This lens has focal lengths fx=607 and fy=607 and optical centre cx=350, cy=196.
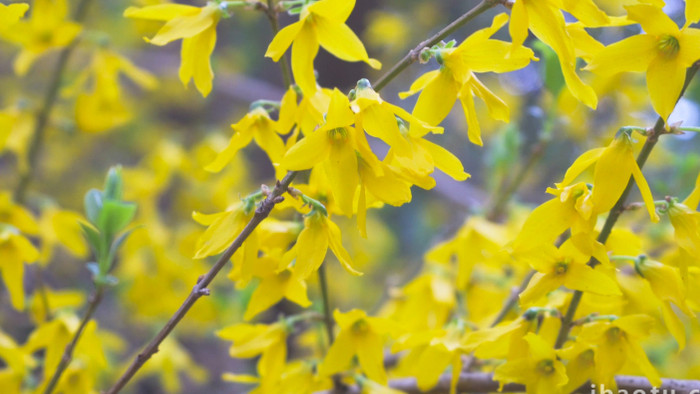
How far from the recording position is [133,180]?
6.48 ft

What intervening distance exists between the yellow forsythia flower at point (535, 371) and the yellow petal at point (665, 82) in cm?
34

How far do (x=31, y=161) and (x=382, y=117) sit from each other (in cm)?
111

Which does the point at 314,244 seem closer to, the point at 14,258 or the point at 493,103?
the point at 493,103

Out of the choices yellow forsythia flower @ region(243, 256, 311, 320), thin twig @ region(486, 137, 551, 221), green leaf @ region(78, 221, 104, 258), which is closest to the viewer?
yellow forsythia flower @ region(243, 256, 311, 320)

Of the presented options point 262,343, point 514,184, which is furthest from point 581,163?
point 514,184

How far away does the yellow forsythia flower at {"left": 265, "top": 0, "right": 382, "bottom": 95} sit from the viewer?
2.41 feet

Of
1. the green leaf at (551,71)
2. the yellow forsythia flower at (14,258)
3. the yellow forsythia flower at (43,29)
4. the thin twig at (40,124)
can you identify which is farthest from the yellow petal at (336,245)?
the thin twig at (40,124)

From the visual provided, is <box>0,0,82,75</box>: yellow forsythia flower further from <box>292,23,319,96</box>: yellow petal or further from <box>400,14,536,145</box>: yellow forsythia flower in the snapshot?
<box>400,14,536,145</box>: yellow forsythia flower

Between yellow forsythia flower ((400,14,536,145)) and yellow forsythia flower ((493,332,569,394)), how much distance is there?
308mm

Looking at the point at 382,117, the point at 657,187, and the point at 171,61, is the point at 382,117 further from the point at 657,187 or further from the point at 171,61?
the point at 171,61

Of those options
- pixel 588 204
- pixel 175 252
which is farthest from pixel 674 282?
pixel 175 252

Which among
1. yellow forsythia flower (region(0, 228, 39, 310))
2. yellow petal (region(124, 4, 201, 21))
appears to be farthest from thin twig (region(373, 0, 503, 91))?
yellow forsythia flower (region(0, 228, 39, 310))

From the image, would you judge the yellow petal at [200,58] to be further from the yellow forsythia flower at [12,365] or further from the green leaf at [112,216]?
the yellow forsythia flower at [12,365]

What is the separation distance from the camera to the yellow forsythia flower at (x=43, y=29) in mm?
1257
